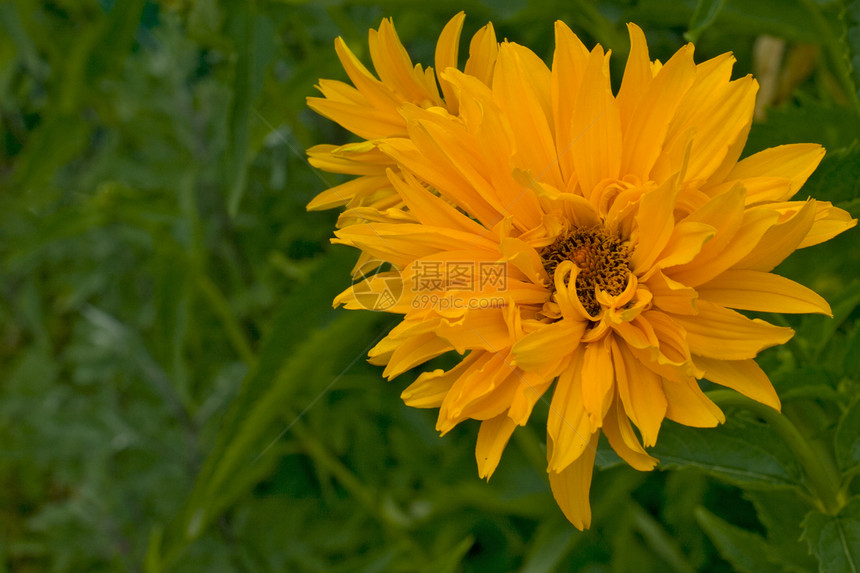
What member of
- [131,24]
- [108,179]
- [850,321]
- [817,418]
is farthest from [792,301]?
[108,179]

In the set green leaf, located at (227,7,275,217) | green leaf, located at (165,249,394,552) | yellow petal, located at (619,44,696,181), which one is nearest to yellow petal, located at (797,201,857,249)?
yellow petal, located at (619,44,696,181)

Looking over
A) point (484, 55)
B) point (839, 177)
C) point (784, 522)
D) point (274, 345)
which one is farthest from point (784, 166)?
point (274, 345)

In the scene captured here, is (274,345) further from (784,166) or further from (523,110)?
(784,166)

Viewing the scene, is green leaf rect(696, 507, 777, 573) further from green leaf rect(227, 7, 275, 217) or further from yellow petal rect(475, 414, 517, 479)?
green leaf rect(227, 7, 275, 217)

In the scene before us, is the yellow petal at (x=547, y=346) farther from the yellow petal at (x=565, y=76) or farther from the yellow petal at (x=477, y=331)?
the yellow petal at (x=565, y=76)

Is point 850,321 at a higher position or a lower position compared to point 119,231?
lower

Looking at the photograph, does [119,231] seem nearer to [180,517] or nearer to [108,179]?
[108,179]

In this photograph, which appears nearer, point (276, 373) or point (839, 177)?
point (839, 177)

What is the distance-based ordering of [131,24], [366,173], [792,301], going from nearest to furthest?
[792,301] → [366,173] → [131,24]
